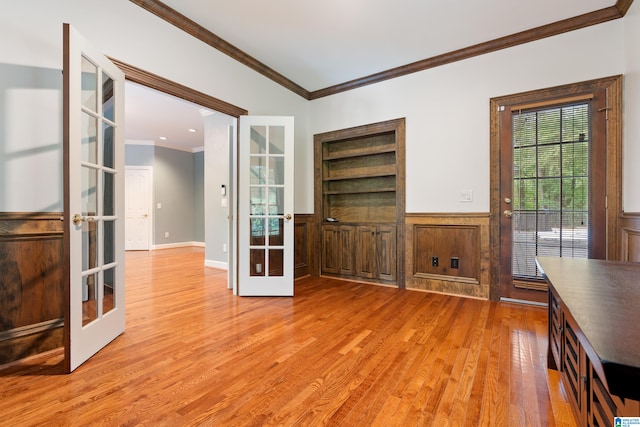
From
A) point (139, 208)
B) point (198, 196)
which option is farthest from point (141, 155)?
point (198, 196)

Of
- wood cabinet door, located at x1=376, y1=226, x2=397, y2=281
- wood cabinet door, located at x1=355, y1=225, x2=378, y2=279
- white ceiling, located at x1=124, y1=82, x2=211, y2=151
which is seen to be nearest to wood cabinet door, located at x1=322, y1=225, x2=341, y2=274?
wood cabinet door, located at x1=355, y1=225, x2=378, y2=279

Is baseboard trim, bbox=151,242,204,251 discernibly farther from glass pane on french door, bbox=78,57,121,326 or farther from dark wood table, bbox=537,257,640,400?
dark wood table, bbox=537,257,640,400

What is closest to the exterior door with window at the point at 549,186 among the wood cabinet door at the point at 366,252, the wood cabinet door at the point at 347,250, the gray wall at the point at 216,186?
the wood cabinet door at the point at 366,252

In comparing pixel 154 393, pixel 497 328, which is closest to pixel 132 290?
pixel 154 393

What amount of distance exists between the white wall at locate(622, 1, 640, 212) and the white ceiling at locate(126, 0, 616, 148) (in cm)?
32

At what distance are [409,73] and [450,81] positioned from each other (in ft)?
1.65

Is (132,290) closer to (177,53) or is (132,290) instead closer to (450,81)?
(177,53)

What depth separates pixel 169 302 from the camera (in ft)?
9.80

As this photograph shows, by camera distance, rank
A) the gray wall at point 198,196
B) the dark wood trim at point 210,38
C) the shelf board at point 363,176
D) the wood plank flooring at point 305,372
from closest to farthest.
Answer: the wood plank flooring at point 305,372 → the dark wood trim at point 210,38 → the shelf board at point 363,176 → the gray wall at point 198,196

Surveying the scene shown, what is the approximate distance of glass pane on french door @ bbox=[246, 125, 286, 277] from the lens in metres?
3.27

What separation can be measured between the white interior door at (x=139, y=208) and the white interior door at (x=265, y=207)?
16.9 feet

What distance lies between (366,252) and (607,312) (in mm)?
3054

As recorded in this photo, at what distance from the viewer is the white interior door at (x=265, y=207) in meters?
3.23

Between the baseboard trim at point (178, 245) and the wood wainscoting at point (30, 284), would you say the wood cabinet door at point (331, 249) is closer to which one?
the wood wainscoting at point (30, 284)
